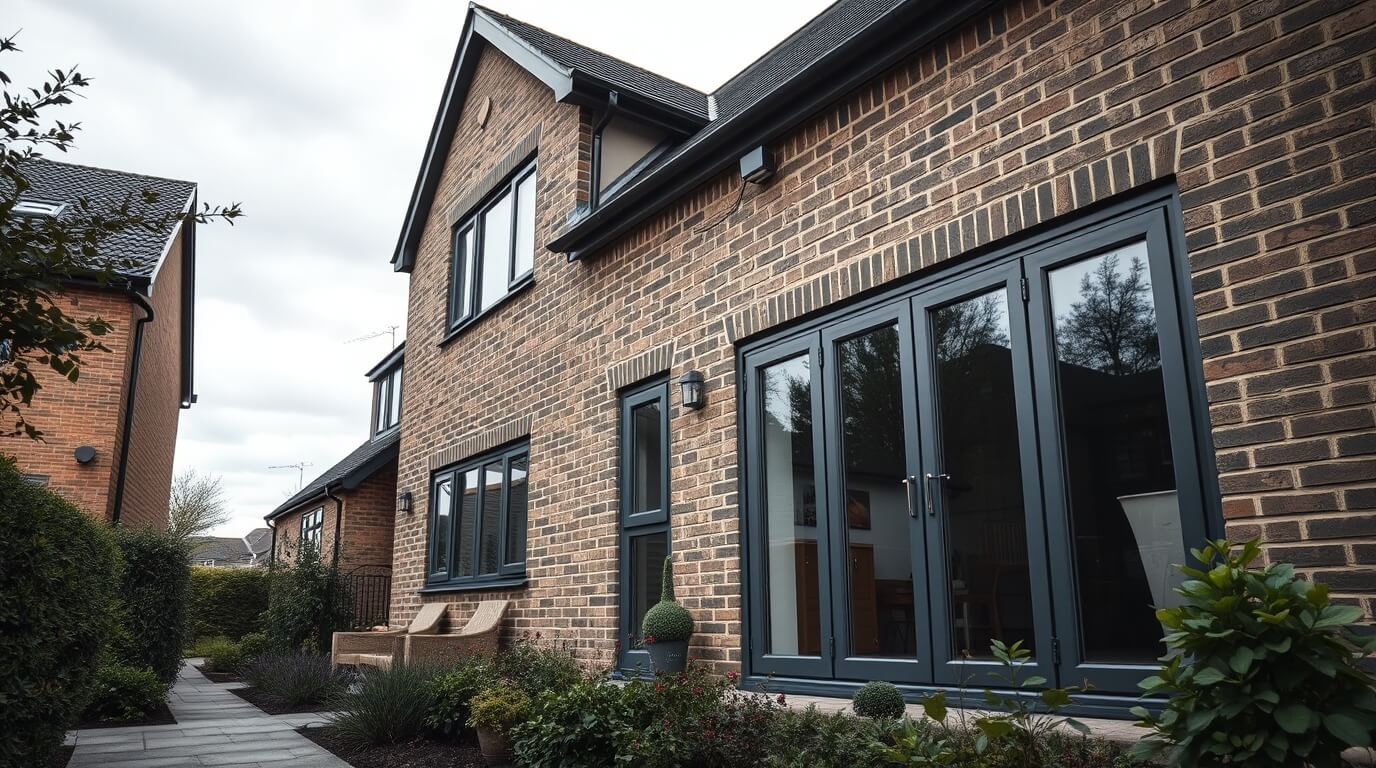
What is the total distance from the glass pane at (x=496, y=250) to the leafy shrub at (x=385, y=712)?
421 centimetres

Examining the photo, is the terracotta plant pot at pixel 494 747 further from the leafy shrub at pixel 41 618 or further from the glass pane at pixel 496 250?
the glass pane at pixel 496 250

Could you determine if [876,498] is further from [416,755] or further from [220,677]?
[220,677]

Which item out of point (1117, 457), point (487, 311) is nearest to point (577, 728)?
point (1117, 457)

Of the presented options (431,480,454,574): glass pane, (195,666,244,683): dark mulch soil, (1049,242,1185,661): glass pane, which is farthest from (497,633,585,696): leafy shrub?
(195,666,244,683): dark mulch soil

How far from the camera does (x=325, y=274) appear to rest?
30.8 m

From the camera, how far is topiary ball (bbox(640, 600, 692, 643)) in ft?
19.1

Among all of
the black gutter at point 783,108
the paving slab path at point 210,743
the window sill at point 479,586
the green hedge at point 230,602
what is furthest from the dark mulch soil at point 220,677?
the black gutter at point 783,108

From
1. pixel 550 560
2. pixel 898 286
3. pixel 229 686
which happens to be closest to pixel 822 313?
pixel 898 286

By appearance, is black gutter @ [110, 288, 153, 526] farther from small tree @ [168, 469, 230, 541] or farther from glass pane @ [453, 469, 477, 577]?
small tree @ [168, 469, 230, 541]

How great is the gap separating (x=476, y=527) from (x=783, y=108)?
19.3ft

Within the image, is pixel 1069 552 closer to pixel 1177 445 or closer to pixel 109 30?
pixel 1177 445

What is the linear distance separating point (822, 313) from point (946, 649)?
2.03 meters

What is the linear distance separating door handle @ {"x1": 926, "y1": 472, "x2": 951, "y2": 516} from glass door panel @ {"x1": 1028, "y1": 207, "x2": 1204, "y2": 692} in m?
0.59

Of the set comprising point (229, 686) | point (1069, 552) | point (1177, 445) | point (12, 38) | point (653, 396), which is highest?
point (12, 38)
